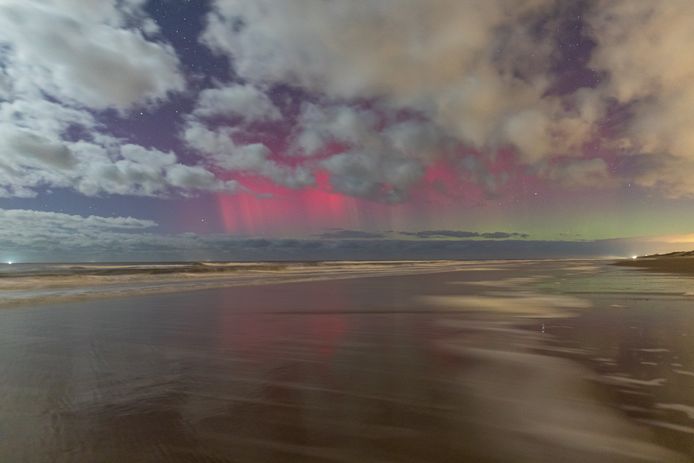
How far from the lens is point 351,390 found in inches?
236

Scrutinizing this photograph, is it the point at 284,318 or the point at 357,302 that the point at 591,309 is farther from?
the point at 284,318

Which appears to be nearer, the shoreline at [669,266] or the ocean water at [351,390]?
the ocean water at [351,390]

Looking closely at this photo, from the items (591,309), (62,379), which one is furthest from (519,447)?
(591,309)

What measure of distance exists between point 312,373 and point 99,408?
3251 millimetres

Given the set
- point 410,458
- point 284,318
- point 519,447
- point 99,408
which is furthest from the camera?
point 284,318

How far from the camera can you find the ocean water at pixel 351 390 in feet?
13.6

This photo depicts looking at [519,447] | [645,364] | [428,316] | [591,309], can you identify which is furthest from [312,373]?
[591,309]

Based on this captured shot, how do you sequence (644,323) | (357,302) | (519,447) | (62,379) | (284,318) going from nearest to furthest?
(519,447)
(62,379)
(644,323)
(284,318)
(357,302)

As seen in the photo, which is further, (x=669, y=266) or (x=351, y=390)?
(x=669, y=266)

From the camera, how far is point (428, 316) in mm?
13539

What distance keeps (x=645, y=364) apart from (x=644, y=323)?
4981 millimetres

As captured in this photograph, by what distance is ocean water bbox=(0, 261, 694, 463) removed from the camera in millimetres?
4152

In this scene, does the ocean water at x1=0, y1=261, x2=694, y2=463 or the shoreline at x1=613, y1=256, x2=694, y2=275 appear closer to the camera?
the ocean water at x1=0, y1=261, x2=694, y2=463

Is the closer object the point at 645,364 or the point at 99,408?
the point at 99,408
